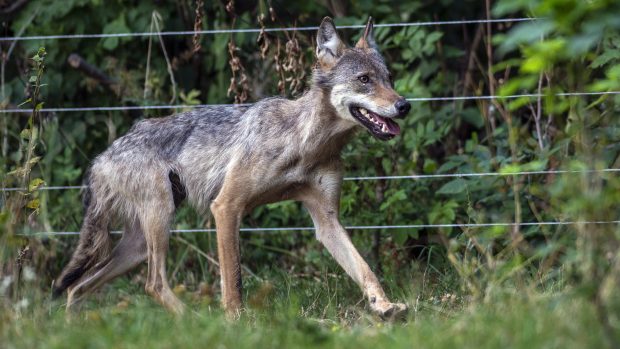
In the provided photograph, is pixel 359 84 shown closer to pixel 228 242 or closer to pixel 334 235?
pixel 334 235

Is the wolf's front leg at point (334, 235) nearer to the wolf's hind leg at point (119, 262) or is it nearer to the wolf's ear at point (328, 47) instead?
the wolf's ear at point (328, 47)

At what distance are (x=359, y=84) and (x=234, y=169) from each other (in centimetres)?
99

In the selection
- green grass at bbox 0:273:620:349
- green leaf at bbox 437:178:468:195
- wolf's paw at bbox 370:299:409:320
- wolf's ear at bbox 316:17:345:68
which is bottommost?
wolf's paw at bbox 370:299:409:320

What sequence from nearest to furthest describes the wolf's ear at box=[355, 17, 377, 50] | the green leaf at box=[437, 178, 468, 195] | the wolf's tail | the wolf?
the wolf
the wolf's ear at box=[355, 17, 377, 50]
the wolf's tail
the green leaf at box=[437, 178, 468, 195]

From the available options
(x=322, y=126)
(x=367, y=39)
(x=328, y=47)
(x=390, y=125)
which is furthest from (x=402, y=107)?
(x=367, y=39)

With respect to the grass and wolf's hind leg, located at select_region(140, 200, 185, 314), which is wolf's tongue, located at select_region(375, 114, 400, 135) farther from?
wolf's hind leg, located at select_region(140, 200, 185, 314)

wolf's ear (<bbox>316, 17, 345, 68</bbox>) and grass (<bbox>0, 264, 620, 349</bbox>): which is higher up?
wolf's ear (<bbox>316, 17, 345, 68</bbox>)

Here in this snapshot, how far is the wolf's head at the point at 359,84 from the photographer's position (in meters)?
6.24

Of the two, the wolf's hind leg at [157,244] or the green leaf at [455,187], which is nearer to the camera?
the wolf's hind leg at [157,244]

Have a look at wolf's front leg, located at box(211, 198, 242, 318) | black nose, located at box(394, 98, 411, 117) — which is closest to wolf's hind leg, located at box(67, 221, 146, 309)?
wolf's front leg, located at box(211, 198, 242, 318)

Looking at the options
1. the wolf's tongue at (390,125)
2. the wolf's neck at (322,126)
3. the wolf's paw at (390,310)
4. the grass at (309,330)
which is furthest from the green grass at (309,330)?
the wolf's neck at (322,126)

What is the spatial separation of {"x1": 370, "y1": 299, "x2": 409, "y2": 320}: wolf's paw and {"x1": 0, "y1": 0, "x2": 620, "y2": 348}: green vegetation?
0.13 m

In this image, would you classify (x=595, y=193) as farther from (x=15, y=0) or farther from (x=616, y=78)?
(x=15, y=0)

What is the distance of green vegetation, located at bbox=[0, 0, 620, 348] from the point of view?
4.05m
